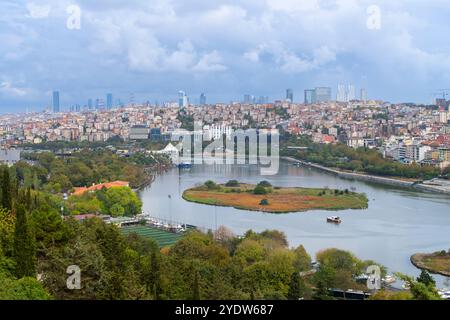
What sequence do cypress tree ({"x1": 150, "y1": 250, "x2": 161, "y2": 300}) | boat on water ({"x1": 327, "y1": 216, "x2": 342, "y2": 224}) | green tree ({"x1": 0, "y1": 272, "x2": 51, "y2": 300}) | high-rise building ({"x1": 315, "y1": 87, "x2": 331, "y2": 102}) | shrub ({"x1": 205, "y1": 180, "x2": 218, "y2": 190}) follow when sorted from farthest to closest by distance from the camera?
high-rise building ({"x1": 315, "y1": 87, "x2": 331, "y2": 102}) → shrub ({"x1": 205, "y1": 180, "x2": 218, "y2": 190}) → boat on water ({"x1": 327, "y1": 216, "x2": 342, "y2": 224}) → cypress tree ({"x1": 150, "y1": 250, "x2": 161, "y2": 300}) → green tree ({"x1": 0, "y1": 272, "x2": 51, "y2": 300})

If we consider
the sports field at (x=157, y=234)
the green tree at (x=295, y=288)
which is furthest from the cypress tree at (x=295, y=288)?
the sports field at (x=157, y=234)

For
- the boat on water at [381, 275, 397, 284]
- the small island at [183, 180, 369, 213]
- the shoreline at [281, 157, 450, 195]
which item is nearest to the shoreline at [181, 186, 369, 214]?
the small island at [183, 180, 369, 213]

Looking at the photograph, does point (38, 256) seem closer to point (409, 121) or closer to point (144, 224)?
point (144, 224)

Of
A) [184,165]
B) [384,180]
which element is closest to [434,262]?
[384,180]

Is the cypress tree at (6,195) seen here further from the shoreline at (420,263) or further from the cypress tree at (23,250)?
the shoreline at (420,263)

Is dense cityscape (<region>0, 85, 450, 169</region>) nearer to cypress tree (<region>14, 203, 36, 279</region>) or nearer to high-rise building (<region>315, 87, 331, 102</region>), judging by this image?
high-rise building (<region>315, 87, 331, 102</region>)

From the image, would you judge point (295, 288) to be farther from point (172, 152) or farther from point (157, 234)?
point (172, 152)
